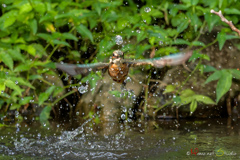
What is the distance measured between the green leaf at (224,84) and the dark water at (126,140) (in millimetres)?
399

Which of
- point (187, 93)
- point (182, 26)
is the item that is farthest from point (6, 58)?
point (187, 93)

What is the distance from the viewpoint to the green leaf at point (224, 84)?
4.39m

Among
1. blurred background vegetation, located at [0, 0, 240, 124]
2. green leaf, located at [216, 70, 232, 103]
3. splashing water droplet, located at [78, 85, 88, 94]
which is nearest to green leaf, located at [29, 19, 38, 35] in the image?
blurred background vegetation, located at [0, 0, 240, 124]

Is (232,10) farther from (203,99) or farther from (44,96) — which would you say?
(44,96)

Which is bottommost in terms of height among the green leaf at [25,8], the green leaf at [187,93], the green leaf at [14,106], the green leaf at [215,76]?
the green leaf at [14,106]

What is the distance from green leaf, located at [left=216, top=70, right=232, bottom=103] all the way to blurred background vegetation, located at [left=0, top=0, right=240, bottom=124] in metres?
0.01

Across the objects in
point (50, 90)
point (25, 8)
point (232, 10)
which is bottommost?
point (50, 90)

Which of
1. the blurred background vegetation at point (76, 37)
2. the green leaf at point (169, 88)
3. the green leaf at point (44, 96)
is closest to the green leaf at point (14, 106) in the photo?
the blurred background vegetation at point (76, 37)

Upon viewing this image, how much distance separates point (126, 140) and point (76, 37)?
Result: 1.99 m

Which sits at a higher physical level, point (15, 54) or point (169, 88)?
point (15, 54)

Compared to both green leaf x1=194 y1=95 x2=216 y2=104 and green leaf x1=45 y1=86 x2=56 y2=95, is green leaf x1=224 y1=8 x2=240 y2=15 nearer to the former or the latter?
green leaf x1=194 y1=95 x2=216 y2=104

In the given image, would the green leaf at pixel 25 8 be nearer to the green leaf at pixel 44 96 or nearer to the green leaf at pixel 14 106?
the green leaf at pixel 44 96

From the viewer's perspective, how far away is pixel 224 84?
14.5 ft

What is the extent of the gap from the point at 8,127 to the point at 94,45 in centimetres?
175
